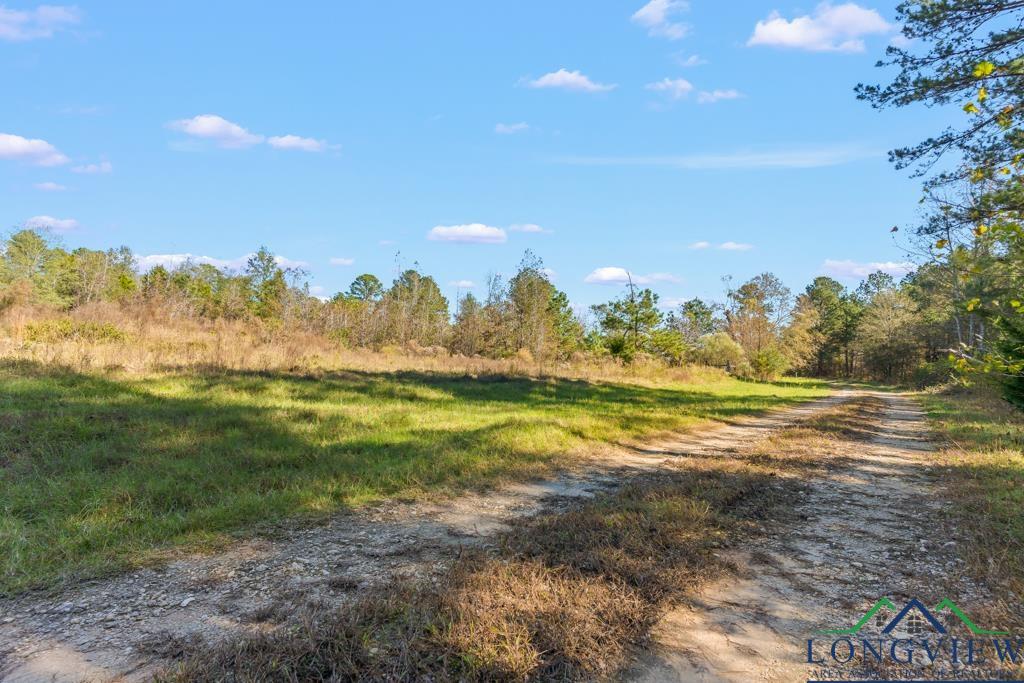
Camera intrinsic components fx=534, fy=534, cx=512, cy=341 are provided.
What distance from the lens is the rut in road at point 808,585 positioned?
2.73 metres

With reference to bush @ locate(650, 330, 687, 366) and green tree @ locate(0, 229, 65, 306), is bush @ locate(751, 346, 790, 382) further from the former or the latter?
green tree @ locate(0, 229, 65, 306)

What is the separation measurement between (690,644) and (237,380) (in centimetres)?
1199

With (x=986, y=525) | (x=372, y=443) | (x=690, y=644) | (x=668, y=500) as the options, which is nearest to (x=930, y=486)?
(x=986, y=525)

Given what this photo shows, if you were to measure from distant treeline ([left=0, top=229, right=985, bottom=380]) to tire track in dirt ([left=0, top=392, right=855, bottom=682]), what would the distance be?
18300mm

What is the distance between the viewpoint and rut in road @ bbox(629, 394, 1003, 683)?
8.96 feet

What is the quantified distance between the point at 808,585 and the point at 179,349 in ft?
54.7

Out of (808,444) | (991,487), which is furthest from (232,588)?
(808,444)

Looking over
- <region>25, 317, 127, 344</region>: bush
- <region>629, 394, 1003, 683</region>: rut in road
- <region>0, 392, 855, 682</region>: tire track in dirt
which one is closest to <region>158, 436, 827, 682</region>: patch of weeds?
<region>629, 394, 1003, 683</region>: rut in road

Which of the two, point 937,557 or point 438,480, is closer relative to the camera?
point 937,557

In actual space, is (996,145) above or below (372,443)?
above

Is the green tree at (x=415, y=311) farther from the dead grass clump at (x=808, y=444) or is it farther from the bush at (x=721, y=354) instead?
the dead grass clump at (x=808, y=444)

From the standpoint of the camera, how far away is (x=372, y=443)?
7.89 meters

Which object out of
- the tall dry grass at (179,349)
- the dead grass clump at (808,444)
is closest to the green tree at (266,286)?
the tall dry grass at (179,349)

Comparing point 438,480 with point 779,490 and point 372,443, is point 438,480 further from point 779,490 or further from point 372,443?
point 779,490
